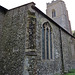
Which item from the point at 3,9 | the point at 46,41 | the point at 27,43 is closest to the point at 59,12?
the point at 46,41

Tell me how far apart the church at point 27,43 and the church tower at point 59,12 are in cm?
1185

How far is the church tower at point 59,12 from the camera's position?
2177 centimetres

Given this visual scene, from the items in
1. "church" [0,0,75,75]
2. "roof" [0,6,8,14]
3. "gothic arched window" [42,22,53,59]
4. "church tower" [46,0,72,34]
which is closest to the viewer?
"church" [0,0,75,75]

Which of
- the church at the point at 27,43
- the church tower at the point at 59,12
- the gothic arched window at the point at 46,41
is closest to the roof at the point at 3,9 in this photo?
the church at the point at 27,43

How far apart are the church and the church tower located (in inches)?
467

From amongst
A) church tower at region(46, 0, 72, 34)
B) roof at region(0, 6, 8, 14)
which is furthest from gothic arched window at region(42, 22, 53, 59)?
church tower at region(46, 0, 72, 34)

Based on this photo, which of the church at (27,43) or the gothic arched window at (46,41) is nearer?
the church at (27,43)

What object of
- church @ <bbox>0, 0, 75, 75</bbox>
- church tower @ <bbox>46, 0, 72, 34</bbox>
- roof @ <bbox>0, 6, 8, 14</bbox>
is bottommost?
church @ <bbox>0, 0, 75, 75</bbox>

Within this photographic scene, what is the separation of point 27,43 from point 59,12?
19142mm

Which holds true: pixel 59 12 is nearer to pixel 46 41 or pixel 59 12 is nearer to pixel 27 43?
pixel 46 41

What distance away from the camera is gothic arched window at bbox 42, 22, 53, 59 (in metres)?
8.87

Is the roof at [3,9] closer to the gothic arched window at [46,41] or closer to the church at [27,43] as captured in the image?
the church at [27,43]

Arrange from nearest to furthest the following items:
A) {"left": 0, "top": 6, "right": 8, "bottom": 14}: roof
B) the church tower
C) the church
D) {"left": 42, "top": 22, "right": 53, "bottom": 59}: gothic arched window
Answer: the church
{"left": 0, "top": 6, "right": 8, "bottom": 14}: roof
{"left": 42, "top": 22, "right": 53, "bottom": 59}: gothic arched window
the church tower

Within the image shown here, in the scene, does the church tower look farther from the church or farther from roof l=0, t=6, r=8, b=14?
roof l=0, t=6, r=8, b=14
